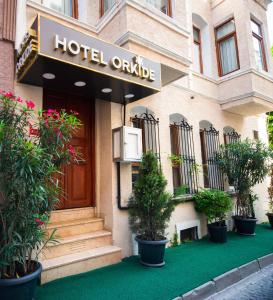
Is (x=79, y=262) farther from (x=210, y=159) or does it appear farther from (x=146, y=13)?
(x=146, y=13)

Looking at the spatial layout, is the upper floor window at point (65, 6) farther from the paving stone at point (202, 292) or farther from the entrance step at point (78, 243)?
the paving stone at point (202, 292)

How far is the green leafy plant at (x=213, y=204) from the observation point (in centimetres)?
615

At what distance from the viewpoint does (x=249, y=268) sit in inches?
186

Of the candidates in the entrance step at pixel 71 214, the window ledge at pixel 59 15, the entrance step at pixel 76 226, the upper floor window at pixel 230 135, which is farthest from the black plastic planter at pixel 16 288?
the upper floor window at pixel 230 135

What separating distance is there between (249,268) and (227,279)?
81 centimetres

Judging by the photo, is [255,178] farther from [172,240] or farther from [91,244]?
[91,244]

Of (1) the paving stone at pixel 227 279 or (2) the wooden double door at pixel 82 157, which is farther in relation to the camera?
(2) the wooden double door at pixel 82 157

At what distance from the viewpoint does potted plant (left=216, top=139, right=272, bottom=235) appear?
279 inches

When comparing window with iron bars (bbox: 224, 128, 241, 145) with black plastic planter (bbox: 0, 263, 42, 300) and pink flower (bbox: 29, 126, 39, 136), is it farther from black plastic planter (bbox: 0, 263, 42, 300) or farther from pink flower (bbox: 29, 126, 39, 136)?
black plastic planter (bbox: 0, 263, 42, 300)

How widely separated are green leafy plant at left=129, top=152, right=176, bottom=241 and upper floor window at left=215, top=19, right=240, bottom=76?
19.3 feet

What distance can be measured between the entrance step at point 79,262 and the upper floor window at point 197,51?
682 centimetres

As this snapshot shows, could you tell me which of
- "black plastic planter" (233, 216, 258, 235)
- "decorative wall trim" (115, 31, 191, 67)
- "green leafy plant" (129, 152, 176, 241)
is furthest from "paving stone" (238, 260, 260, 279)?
"decorative wall trim" (115, 31, 191, 67)

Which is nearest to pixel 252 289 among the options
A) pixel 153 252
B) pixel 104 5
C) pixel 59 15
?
pixel 153 252

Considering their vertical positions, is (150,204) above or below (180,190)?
below
